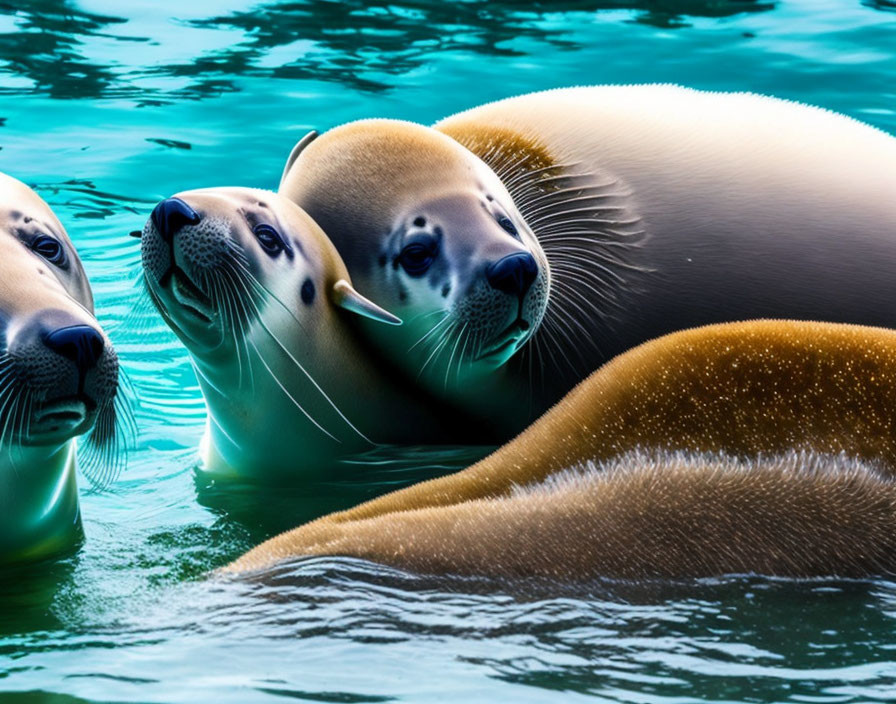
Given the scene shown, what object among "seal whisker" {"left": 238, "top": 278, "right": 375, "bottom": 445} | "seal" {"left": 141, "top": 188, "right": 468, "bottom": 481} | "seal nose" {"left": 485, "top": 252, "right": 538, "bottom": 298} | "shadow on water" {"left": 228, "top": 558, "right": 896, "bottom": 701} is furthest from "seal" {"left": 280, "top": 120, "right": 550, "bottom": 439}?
"shadow on water" {"left": 228, "top": 558, "right": 896, "bottom": 701}

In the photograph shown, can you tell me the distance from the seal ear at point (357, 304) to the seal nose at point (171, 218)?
51cm

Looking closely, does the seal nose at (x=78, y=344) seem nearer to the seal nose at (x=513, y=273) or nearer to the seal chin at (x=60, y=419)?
the seal chin at (x=60, y=419)

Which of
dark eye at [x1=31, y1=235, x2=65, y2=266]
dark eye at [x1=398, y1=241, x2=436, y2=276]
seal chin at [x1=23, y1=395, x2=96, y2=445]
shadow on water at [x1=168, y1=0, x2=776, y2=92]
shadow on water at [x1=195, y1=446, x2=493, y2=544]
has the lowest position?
shadow on water at [x1=195, y1=446, x2=493, y2=544]

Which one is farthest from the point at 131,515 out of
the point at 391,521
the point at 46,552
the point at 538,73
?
the point at 538,73

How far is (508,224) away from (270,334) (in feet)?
2.59

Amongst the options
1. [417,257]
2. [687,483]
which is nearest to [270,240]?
[417,257]

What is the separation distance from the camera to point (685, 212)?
497 cm

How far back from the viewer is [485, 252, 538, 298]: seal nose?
425cm

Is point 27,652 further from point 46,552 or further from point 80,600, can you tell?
point 46,552

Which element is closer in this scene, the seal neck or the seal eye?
the seal neck

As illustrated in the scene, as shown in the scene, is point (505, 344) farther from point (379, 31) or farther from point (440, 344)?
point (379, 31)

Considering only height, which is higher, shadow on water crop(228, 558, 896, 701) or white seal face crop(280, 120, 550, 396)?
white seal face crop(280, 120, 550, 396)

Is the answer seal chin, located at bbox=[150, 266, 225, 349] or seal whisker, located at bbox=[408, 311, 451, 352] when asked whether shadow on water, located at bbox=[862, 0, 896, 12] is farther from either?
seal chin, located at bbox=[150, 266, 225, 349]

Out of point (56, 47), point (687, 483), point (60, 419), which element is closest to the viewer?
point (687, 483)
